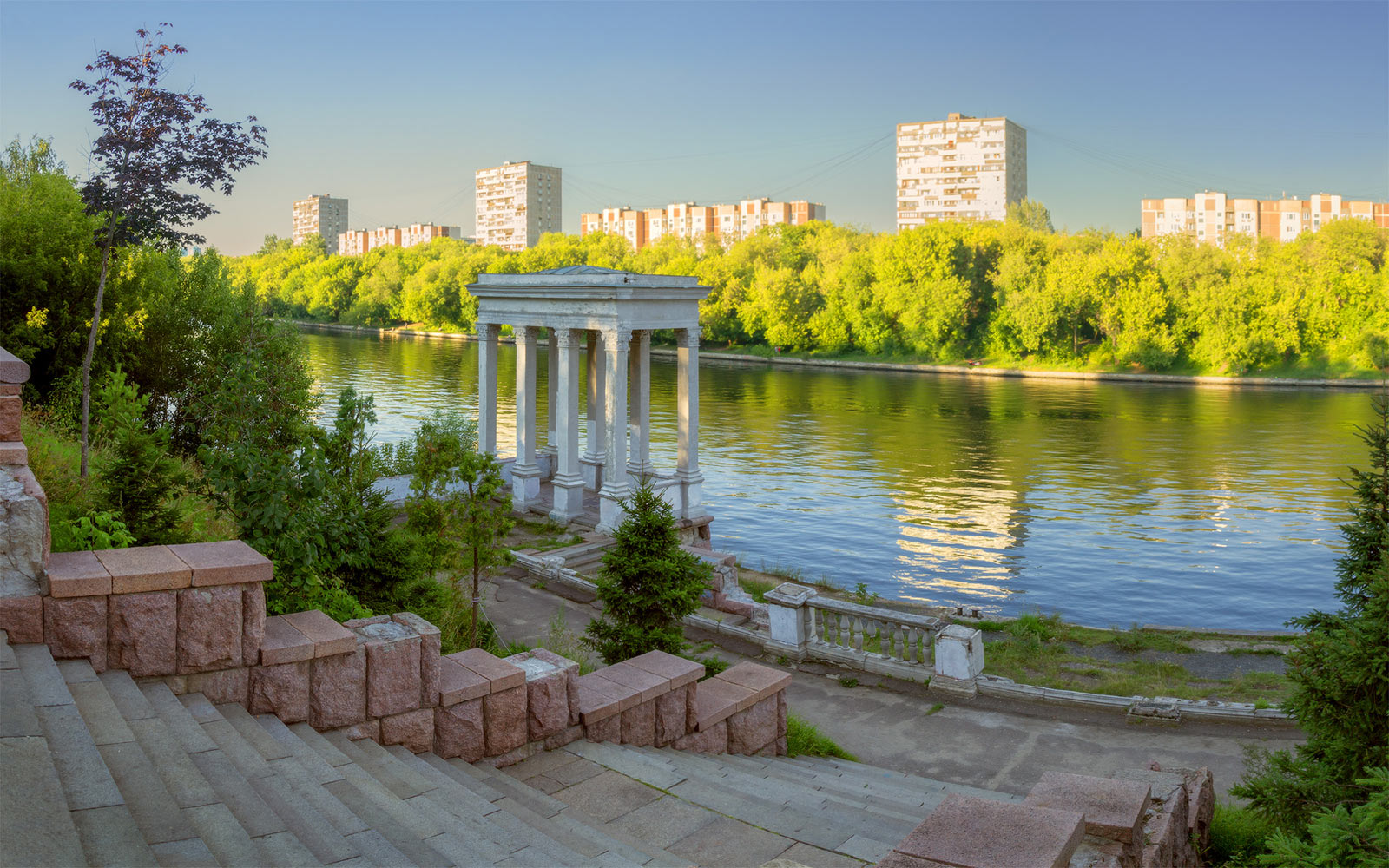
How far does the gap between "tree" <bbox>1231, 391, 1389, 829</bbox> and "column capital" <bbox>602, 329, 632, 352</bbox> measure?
15388mm

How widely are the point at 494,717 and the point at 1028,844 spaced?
11.9ft

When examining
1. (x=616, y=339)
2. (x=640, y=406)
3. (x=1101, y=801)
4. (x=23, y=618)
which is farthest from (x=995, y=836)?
(x=640, y=406)

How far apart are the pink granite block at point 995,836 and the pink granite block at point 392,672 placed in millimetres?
3324

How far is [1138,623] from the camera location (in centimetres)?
1939

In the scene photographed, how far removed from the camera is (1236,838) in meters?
7.65

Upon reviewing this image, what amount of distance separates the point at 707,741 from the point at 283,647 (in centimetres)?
350

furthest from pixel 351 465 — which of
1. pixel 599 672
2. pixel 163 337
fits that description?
pixel 163 337

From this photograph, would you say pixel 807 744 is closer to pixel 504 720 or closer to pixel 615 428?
pixel 504 720

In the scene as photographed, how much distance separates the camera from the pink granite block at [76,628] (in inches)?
222

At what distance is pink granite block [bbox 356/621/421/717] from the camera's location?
255 inches

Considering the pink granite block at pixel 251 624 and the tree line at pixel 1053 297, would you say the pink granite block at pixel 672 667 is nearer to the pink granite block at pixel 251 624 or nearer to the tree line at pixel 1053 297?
the pink granite block at pixel 251 624

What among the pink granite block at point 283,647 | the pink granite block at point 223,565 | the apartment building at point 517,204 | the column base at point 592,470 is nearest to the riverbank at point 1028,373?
the column base at point 592,470

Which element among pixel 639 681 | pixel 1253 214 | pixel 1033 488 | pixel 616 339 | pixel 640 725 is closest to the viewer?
pixel 640 725

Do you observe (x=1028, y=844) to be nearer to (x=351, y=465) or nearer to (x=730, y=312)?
(x=351, y=465)
